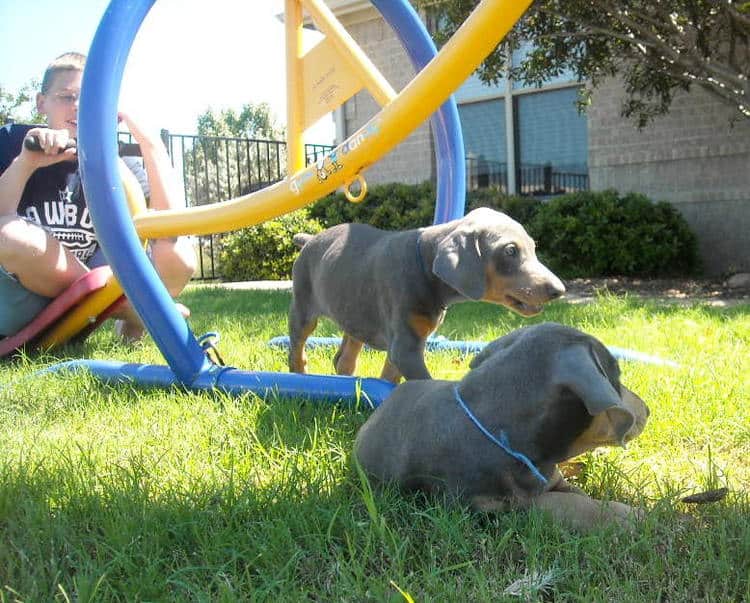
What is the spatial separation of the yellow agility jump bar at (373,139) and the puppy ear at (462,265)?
61cm

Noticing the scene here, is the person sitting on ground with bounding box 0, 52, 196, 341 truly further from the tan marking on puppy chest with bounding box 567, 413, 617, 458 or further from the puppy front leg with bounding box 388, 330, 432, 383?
the tan marking on puppy chest with bounding box 567, 413, 617, 458

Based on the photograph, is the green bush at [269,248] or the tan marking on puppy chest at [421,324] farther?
the green bush at [269,248]

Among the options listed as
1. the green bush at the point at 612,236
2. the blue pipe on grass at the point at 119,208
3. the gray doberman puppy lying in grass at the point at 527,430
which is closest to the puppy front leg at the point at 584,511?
the gray doberman puppy lying in grass at the point at 527,430

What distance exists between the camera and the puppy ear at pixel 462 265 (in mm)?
2723

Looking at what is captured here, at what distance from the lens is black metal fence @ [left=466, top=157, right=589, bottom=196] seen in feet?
39.5

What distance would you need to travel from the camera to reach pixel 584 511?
6.48 ft

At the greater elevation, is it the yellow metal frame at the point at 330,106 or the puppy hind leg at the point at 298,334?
the yellow metal frame at the point at 330,106

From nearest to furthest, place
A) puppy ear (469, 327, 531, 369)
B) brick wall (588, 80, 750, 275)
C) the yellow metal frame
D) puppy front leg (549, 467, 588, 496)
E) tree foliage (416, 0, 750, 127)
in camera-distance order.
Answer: puppy front leg (549, 467, 588, 496), puppy ear (469, 327, 531, 369), the yellow metal frame, tree foliage (416, 0, 750, 127), brick wall (588, 80, 750, 275)

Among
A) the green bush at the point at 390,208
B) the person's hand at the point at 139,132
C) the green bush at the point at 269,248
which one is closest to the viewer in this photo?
the person's hand at the point at 139,132

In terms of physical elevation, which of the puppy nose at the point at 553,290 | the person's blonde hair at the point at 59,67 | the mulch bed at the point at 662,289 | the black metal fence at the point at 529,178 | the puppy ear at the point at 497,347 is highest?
the person's blonde hair at the point at 59,67

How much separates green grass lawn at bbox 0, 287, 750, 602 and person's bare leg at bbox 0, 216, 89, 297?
1480mm

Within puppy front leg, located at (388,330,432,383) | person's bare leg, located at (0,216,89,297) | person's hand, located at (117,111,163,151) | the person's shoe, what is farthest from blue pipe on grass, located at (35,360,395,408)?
the person's shoe

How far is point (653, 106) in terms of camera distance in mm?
10469

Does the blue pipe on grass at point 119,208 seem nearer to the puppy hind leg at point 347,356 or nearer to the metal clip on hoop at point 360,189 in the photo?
the puppy hind leg at point 347,356
